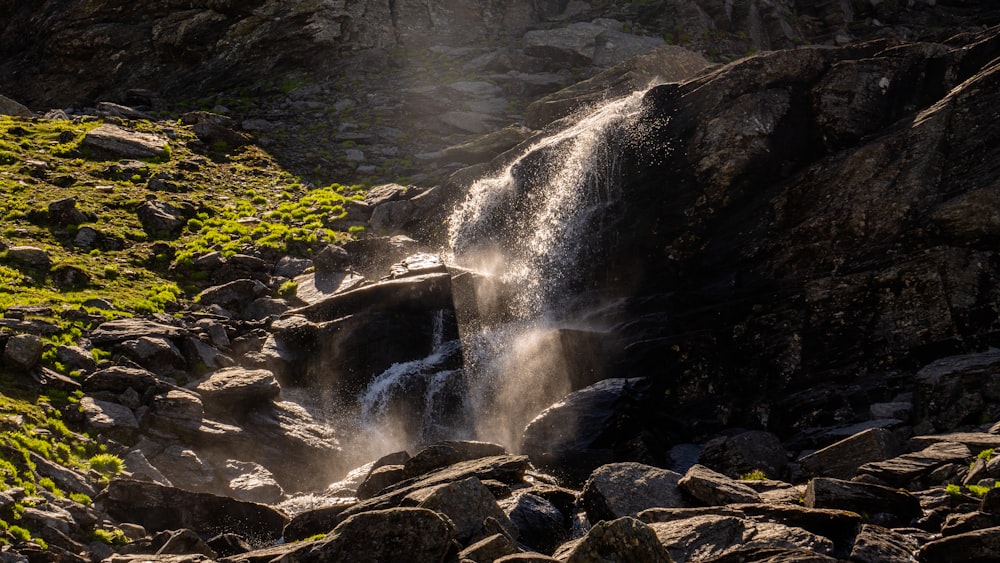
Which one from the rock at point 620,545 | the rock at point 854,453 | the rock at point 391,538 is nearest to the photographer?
the rock at point 620,545

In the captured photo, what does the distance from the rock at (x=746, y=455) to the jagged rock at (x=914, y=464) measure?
129 inches

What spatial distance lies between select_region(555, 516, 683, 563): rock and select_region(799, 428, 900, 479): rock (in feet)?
24.0

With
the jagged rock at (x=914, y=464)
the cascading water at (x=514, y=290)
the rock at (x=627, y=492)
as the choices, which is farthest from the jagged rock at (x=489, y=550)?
the cascading water at (x=514, y=290)

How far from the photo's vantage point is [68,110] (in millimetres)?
48688

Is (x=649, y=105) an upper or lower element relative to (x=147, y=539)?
upper

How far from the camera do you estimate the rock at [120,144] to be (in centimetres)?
4172

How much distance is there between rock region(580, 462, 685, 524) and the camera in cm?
1539

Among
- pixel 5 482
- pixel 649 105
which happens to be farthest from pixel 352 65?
pixel 5 482

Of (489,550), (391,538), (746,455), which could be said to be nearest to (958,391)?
(746,455)

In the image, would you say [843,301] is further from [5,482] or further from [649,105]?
[5,482]

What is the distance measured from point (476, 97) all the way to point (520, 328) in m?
25.2

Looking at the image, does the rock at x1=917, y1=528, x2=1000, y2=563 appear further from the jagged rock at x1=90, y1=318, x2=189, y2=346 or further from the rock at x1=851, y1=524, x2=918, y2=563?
the jagged rock at x1=90, y1=318, x2=189, y2=346

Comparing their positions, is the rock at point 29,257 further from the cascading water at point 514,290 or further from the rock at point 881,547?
the rock at point 881,547

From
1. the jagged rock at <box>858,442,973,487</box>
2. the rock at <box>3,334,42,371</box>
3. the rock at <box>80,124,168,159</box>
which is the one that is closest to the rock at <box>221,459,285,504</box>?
the rock at <box>3,334,42,371</box>
